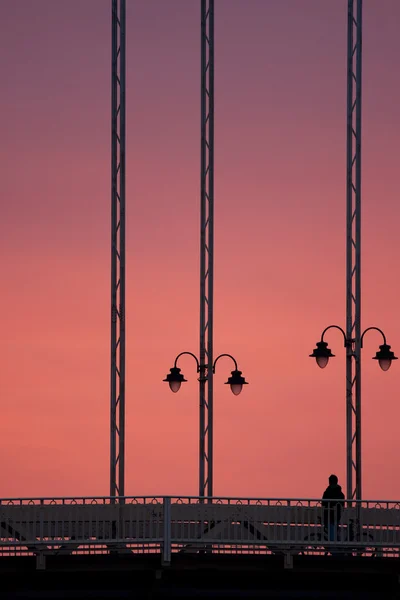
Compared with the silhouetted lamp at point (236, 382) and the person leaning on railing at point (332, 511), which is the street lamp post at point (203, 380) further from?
the person leaning on railing at point (332, 511)

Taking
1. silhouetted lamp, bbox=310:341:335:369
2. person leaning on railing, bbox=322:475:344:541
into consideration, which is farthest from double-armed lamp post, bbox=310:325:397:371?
person leaning on railing, bbox=322:475:344:541

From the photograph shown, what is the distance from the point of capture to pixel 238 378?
163 feet

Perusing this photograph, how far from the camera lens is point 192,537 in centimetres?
4469

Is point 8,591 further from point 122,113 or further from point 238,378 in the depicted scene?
point 122,113

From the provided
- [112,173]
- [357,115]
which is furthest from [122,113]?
[357,115]

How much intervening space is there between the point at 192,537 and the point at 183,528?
0.52 m

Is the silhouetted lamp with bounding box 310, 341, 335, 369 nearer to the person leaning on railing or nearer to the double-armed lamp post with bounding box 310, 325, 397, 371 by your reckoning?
the double-armed lamp post with bounding box 310, 325, 397, 371

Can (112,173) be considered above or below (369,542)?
above

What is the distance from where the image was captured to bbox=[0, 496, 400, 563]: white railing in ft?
144

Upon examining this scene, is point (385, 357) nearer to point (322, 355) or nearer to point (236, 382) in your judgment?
point (322, 355)

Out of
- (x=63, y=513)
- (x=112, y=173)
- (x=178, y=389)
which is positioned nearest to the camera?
(x=63, y=513)

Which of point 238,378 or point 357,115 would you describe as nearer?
point 238,378

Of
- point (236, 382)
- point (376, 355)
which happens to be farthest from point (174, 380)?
point (376, 355)

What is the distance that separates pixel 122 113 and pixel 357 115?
21.6 feet
